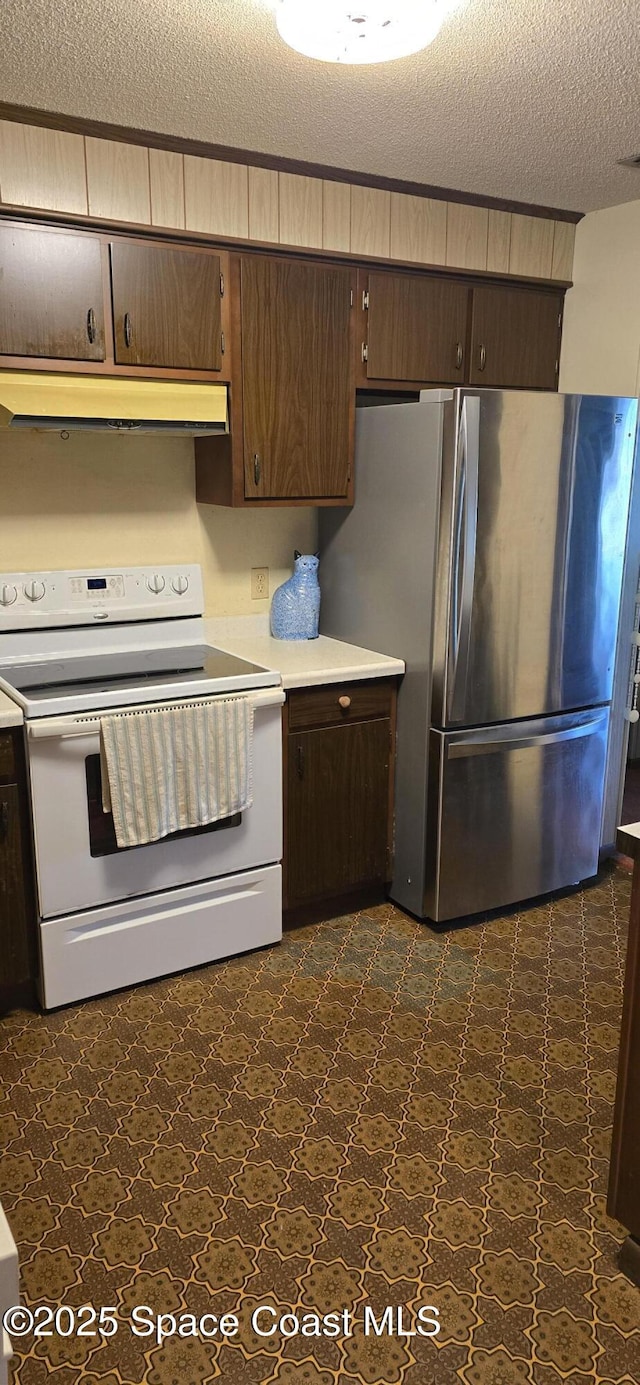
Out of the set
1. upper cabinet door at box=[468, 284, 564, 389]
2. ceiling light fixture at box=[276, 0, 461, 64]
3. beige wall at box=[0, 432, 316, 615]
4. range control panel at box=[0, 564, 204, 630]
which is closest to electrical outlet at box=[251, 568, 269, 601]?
beige wall at box=[0, 432, 316, 615]

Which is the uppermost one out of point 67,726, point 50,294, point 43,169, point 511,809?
point 43,169

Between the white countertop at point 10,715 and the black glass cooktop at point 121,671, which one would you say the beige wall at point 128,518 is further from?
the white countertop at point 10,715

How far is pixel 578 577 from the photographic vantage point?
291 cm

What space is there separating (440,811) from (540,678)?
20.8 inches

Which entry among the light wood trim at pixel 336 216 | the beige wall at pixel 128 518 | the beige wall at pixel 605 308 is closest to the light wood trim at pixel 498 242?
the beige wall at pixel 605 308

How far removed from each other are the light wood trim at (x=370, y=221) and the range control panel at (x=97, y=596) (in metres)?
1.15

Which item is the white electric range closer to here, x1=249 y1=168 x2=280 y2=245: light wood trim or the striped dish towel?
the striped dish towel

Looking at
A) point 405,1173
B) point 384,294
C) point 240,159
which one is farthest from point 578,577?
point 405,1173

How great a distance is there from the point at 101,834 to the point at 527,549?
4.87 feet

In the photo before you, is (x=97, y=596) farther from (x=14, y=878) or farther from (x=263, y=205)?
(x=263, y=205)

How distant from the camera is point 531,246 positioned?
3.24 meters

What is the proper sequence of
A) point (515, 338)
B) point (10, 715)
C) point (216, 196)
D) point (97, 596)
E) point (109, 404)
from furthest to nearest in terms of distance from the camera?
point (515, 338)
point (97, 596)
point (216, 196)
point (109, 404)
point (10, 715)

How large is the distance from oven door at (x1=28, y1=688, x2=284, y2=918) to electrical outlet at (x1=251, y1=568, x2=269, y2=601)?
71 cm

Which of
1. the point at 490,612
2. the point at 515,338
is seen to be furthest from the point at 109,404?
the point at 515,338
